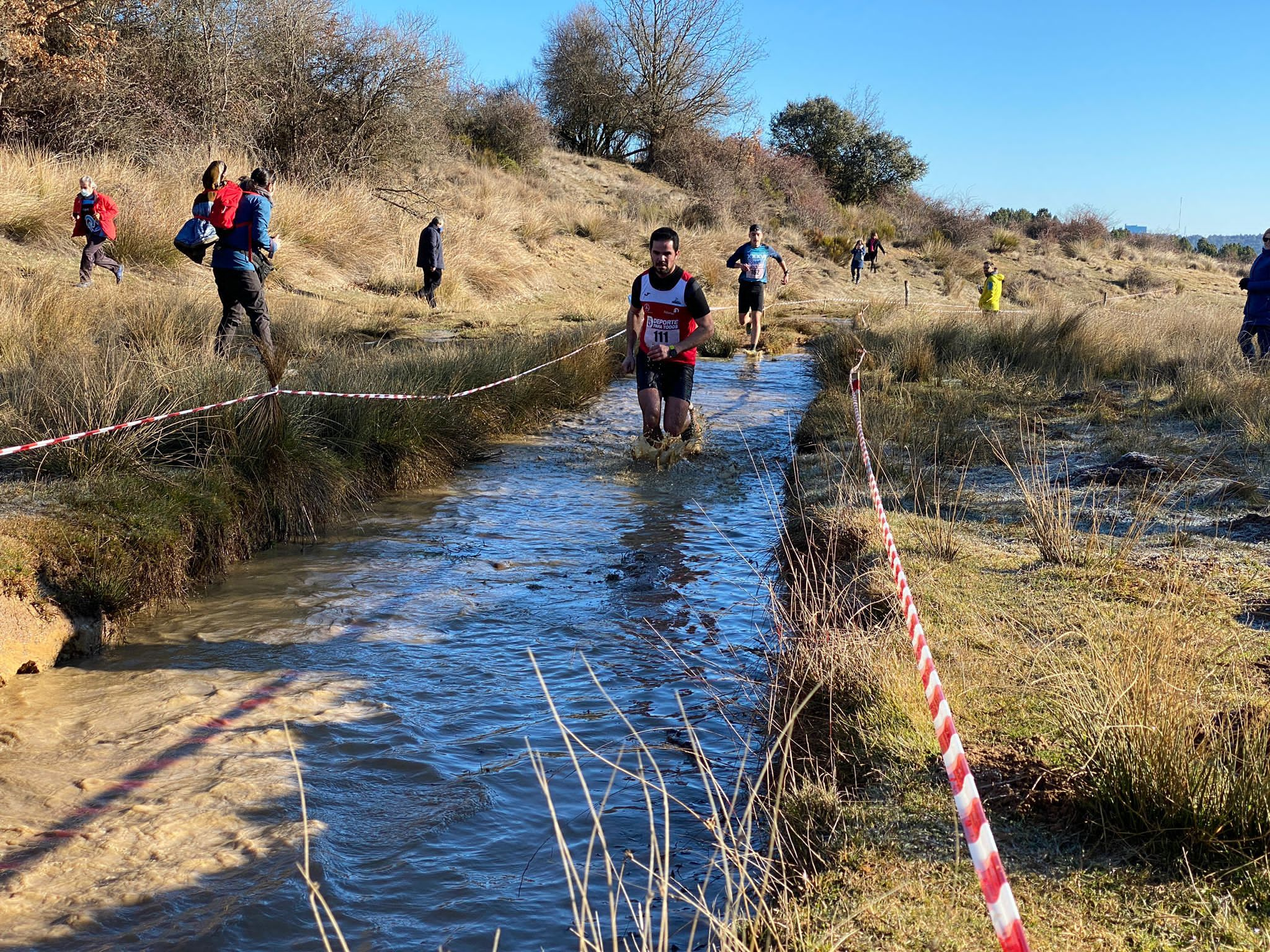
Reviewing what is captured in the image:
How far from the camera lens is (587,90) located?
1649 inches

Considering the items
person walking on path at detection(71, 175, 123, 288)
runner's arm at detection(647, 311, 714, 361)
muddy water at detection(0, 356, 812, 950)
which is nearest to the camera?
muddy water at detection(0, 356, 812, 950)

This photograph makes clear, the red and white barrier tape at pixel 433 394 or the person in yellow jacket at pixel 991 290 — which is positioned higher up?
the person in yellow jacket at pixel 991 290

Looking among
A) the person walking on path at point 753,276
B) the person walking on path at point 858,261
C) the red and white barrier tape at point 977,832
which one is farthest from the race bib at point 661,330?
the person walking on path at point 858,261

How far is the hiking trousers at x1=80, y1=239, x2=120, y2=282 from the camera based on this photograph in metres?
13.6

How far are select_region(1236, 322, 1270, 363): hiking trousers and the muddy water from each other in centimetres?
788

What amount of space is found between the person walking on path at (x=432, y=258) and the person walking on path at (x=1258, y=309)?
11.8 meters

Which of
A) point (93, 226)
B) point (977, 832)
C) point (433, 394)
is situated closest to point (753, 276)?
point (433, 394)

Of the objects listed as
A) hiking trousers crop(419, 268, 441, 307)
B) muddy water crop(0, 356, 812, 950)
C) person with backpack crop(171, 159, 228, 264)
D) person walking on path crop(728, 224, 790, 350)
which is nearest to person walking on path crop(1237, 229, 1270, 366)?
person walking on path crop(728, 224, 790, 350)

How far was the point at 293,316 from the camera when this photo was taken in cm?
1292

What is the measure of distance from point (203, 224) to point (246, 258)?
1.52 ft

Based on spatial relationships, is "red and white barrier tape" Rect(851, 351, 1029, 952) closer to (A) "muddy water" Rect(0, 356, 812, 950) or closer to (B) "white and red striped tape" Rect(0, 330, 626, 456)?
(A) "muddy water" Rect(0, 356, 812, 950)

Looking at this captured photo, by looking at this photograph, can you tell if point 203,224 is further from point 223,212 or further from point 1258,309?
point 1258,309

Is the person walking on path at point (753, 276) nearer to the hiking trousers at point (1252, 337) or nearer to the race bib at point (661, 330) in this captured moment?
the hiking trousers at point (1252, 337)

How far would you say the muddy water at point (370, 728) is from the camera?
325 cm
